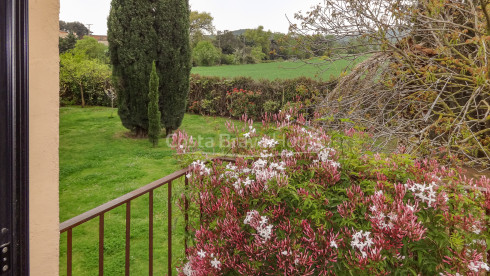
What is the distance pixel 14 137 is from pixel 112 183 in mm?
4250

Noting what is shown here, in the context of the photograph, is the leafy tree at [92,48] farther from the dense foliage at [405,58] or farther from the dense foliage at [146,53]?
the dense foliage at [405,58]

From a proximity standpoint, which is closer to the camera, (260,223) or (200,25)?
(260,223)

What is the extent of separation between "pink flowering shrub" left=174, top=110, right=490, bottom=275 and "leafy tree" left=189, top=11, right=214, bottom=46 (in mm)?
15591

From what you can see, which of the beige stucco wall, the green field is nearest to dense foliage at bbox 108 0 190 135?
the green field

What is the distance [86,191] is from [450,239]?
4.48 meters

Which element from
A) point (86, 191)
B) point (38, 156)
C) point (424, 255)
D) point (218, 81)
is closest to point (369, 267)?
point (424, 255)

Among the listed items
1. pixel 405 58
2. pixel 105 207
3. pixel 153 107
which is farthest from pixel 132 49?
pixel 105 207

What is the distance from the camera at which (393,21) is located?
2557mm

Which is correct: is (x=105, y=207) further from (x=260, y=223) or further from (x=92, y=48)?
(x=92, y=48)

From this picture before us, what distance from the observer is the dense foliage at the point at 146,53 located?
21.0 feet

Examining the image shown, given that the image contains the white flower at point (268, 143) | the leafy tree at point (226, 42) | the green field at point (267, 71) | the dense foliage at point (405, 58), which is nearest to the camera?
the white flower at point (268, 143)

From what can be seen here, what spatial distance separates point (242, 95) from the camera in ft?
28.9

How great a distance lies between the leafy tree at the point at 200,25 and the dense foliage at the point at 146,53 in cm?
976

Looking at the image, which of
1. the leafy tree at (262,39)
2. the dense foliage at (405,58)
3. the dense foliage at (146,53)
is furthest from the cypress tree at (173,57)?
the dense foliage at (405,58)
